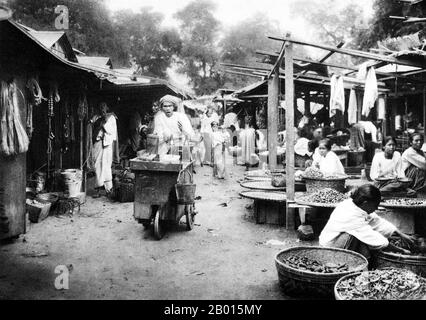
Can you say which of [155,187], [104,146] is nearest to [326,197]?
[155,187]

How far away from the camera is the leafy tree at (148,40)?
19.4m

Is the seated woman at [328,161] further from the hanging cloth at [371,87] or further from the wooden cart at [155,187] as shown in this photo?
the wooden cart at [155,187]

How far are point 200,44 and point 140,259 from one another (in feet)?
75.9

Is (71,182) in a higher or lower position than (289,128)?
lower

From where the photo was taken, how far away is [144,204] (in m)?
7.12

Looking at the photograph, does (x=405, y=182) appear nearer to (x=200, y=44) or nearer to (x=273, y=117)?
(x=273, y=117)

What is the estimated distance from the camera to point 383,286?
3.86 metres

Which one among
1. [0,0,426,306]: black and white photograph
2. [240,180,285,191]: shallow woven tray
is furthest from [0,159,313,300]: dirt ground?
[240,180,285,191]: shallow woven tray

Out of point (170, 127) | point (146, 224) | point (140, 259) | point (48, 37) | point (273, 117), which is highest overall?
point (48, 37)

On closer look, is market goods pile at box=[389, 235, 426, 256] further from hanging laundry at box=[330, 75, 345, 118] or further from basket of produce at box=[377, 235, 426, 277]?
hanging laundry at box=[330, 75, 345, 118]

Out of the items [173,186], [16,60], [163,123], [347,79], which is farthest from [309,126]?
[16,60]

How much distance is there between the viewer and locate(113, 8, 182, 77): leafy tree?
1942 cm

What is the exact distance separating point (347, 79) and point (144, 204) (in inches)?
299

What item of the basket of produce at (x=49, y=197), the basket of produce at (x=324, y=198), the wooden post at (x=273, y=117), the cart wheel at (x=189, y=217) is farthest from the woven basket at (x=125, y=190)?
the basket of produce at (x=324, y=198)
